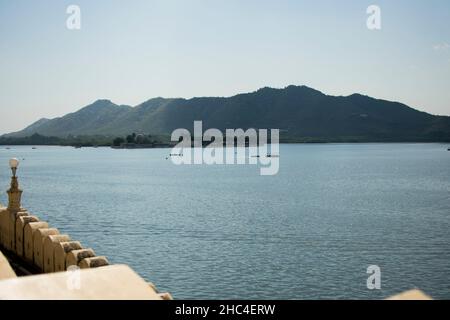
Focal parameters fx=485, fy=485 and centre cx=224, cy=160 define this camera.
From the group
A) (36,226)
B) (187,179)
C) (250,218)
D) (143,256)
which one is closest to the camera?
(36,226)

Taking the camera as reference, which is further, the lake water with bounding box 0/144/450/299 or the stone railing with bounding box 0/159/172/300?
the lake water with bounding box 0/144/450/299

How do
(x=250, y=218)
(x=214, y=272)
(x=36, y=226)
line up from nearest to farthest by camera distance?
(x=36, y=226), (x=214, y=272), (x=250, y=218)

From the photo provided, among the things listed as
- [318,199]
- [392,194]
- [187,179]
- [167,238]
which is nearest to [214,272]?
[167,238]

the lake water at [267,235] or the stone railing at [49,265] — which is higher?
the stone railing at [49,265]

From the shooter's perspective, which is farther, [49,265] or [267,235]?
[267,235]

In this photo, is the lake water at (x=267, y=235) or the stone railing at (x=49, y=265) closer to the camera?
the stone railing at (x=49, y=265)

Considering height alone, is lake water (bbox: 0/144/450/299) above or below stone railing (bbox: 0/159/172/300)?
below

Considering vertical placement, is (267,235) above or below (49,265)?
below

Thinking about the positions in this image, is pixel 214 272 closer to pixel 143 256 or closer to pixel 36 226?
pixel 143 256

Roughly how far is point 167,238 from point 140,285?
120 ft
